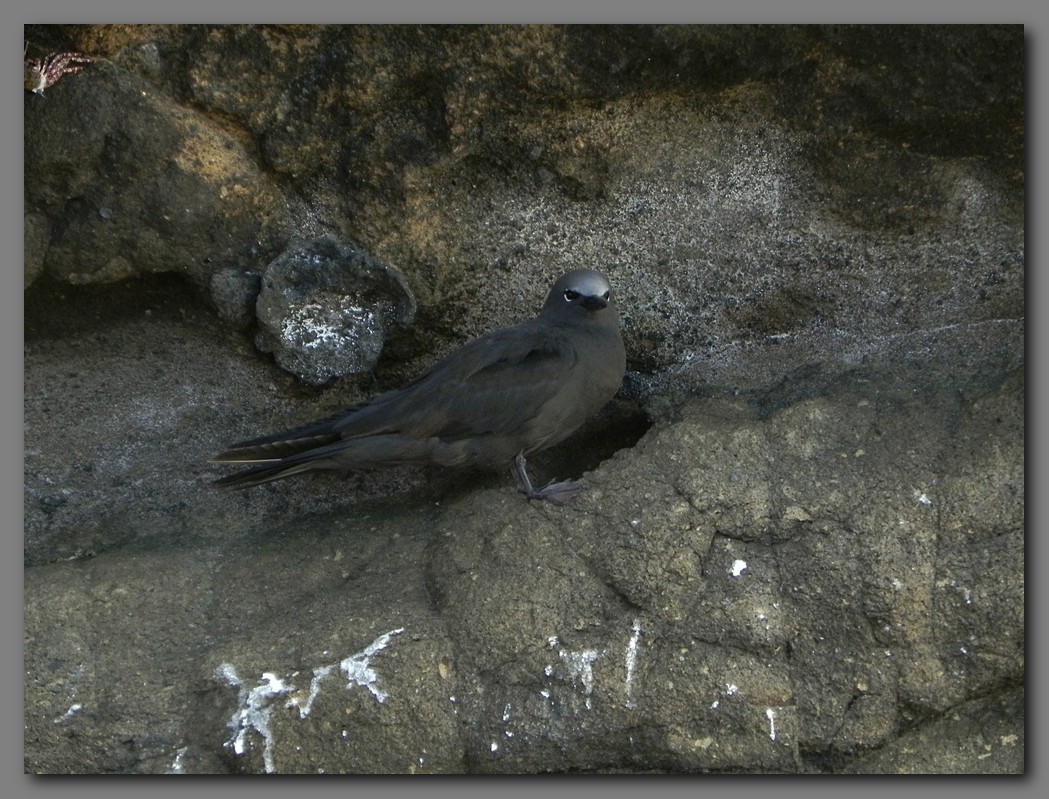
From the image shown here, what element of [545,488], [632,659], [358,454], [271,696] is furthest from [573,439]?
[271,696]

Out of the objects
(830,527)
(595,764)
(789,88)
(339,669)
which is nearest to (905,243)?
(789,88)

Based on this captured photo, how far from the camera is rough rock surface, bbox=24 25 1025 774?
3664 millimetres

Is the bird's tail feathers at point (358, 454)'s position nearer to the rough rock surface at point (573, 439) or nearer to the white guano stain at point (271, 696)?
the rough rock surface at point (573, 439)

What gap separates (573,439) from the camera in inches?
180

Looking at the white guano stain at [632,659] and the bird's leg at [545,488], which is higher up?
the bird's leg at [545,488]

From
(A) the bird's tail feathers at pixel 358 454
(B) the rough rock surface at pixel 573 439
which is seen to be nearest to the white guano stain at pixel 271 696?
(B) the rough rock surface at pixel 573 439

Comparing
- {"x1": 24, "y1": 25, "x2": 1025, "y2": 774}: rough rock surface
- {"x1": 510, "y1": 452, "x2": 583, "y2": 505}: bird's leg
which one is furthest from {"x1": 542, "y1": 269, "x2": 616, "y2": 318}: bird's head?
{"x1": 510, "y1": 452, "x2": 583, "y2": 505}: bird's leg

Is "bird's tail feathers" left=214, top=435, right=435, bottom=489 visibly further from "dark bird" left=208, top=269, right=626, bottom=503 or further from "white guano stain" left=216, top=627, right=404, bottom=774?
"white guano stain" left=216, top=627, right=404, bottom=774

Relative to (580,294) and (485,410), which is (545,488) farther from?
(580,294)

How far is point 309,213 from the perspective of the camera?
4410 mm

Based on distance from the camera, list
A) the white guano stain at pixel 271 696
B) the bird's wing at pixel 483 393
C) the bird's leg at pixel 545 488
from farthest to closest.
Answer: the bird's wing at pixel 483 393, the bird's leg at pixel 545 488, the white guano stain at pixel 271 696

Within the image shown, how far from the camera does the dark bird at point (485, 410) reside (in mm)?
4094

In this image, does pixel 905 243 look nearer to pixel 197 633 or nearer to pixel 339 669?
pixel 339 669

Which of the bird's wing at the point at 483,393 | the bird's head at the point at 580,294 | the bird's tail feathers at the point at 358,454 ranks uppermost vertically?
the bird's head at the point at 580,294
